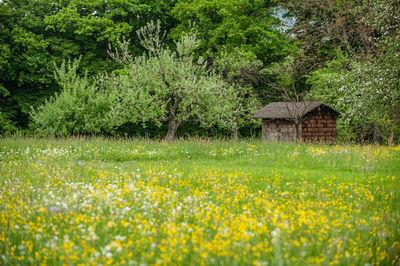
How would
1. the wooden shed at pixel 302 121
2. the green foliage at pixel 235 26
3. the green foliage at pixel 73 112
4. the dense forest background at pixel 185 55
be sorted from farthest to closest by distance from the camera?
1. the green foliage at pixel 235 26
2. the wooden shed at pixel 302 121
3. the dense forest background at pixel 185 55
4. the green foliage at pixel 73 112

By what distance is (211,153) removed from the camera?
15664 millimetres

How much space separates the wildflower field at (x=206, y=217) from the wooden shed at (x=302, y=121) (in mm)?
13785

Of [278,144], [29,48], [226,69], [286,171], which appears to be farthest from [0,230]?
[29,48]

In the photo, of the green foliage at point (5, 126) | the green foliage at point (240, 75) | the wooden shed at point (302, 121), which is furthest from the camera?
the green foliage at point (240, 75)

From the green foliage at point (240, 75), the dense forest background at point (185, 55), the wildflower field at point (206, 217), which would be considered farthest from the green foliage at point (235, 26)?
the wildflower field at point (206, 217)

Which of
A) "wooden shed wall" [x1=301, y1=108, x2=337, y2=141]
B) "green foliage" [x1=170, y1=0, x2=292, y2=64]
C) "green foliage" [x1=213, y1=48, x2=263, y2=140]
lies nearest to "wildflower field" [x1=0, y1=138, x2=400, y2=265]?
"wooden shed wall" [x1=301, y1=108, x2=337, y2=141]

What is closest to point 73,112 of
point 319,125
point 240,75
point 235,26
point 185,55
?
point 185,55

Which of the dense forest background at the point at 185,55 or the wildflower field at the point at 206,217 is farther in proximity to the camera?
the dense forest background at the point at 185,55

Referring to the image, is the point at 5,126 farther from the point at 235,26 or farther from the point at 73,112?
the point at 235,26

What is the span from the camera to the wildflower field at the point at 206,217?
13.9 feet

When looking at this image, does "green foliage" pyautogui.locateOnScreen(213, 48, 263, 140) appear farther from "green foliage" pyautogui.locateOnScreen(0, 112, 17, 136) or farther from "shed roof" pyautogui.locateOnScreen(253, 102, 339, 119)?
"green foliage" pyautogui.locateOnScreen(0, 112, 17, 136)

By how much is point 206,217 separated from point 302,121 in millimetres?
22583

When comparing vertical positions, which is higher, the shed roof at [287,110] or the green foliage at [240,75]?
the green foliage at [240,75]

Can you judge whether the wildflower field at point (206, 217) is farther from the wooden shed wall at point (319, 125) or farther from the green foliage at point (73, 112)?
the wooden shed wall at point (319, 125)
